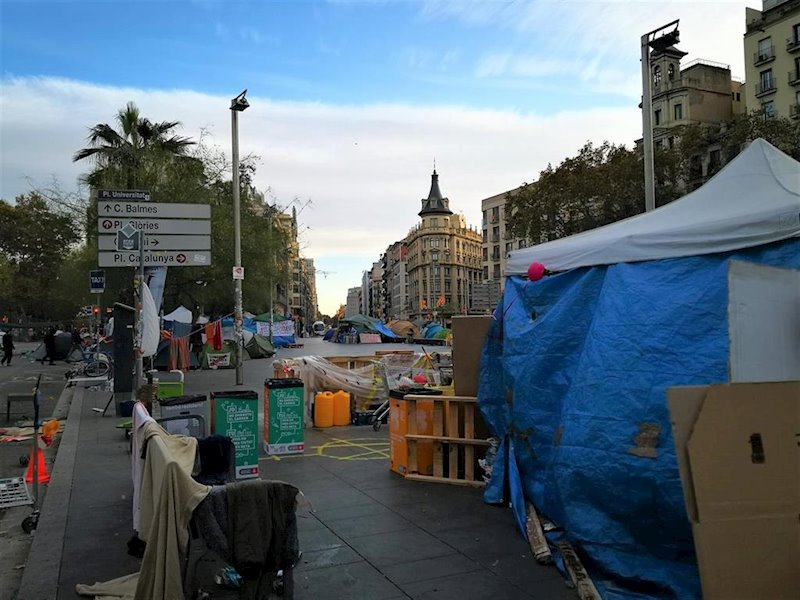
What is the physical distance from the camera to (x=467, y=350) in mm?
7480

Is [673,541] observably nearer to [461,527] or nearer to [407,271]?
[461,527]

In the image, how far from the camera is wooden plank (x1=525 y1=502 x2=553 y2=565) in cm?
484

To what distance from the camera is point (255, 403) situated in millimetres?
7758

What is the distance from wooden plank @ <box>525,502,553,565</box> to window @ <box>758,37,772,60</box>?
194 feet

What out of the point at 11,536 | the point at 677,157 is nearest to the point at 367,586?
the point at 11,536

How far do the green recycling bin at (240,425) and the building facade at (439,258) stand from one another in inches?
5394

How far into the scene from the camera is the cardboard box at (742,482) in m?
3.47

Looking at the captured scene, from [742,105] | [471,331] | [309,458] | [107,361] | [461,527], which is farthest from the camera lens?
[742,105]

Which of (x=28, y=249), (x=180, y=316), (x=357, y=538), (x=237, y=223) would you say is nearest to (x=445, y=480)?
(x=357, y=538)

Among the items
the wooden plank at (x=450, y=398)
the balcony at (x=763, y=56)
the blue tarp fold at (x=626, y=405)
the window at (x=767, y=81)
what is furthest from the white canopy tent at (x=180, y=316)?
the balcony at (x=763, y=56)

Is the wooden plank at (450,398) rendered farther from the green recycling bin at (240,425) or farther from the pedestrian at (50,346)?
the pedestrian at (50,346)

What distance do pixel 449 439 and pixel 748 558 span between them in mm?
3946

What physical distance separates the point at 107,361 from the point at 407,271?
503ft

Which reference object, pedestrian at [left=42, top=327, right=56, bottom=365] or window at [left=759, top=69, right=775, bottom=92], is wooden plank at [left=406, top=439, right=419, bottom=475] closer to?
pedestrian at [left=42, top=327, right=56, bottom=365]
